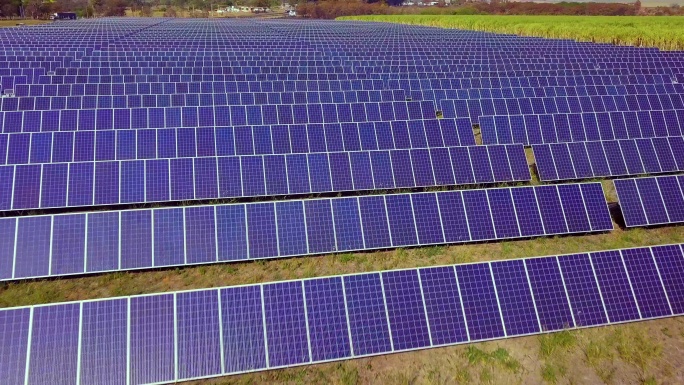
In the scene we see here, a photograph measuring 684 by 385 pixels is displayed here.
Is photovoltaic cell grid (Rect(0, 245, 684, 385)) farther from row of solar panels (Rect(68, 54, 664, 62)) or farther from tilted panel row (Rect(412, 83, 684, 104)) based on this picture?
row of solar panels (Rect(68, 54, 664, 62))

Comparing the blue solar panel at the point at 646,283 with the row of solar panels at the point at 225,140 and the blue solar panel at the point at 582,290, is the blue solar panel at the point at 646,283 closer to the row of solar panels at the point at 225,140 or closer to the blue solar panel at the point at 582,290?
the blue solar panel at the point at 582,290

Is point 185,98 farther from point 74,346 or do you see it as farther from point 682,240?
point 682,240

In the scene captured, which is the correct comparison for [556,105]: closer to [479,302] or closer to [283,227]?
[479,302]

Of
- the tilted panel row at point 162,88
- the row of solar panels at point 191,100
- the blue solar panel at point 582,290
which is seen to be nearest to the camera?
the blue solar panel at point 582,290

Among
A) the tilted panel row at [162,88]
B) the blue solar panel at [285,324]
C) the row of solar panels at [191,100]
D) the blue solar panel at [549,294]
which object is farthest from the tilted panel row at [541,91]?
the blue solar panel at [285,324]

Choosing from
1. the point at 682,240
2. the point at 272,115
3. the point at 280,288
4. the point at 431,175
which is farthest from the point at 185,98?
the point at 682,240

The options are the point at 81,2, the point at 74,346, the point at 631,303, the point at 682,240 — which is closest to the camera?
the point at 74,346
